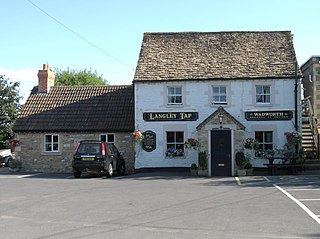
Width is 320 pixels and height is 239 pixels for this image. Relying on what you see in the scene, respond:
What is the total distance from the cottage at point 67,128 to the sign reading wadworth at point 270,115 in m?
6.63

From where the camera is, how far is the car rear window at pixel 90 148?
23.5 m

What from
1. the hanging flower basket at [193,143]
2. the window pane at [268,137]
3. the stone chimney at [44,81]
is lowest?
the hanging flower basket at [193,143]

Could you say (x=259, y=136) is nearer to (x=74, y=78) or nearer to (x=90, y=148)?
(x=90, y=148)

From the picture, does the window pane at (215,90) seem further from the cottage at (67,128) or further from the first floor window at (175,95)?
the cottage at (67,128)

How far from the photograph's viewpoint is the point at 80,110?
29.5m

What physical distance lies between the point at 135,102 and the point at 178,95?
234cm

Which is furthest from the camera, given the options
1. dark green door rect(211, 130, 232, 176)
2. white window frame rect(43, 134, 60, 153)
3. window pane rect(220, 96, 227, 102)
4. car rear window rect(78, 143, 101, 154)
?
white window frame rect(43, 134, 60, 153)

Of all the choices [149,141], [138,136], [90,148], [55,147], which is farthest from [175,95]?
[55,147]

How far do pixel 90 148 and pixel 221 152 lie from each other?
6.65m

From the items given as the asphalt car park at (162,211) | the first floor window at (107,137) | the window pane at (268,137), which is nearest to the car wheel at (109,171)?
the first floor window at (107,137)

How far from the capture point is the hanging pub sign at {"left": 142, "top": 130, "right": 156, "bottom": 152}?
26.6 m

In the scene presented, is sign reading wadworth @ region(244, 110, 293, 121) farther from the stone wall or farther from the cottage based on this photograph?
the stone wall

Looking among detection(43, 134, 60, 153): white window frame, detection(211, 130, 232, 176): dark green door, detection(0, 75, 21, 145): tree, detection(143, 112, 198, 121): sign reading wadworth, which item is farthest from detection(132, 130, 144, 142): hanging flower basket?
detection(0, 75, 21, 145): tree

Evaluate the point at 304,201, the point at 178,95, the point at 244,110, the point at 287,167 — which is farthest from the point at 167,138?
the point at 304,201
